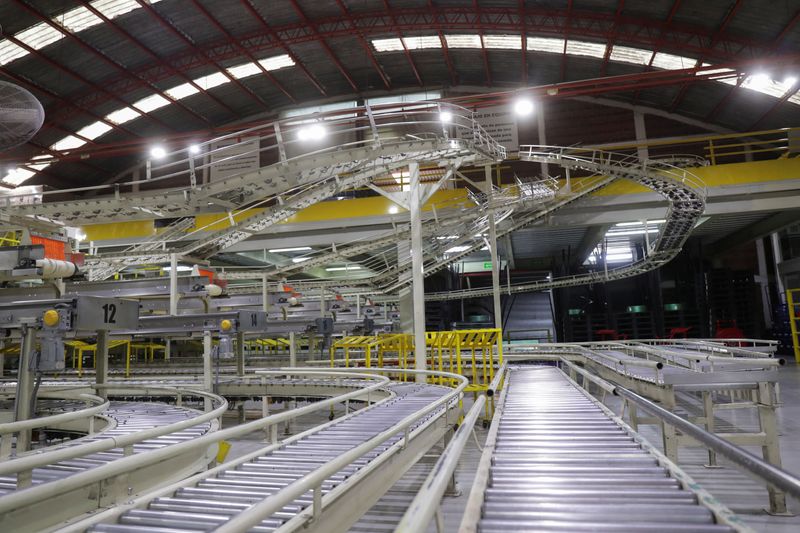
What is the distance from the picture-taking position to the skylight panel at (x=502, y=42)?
21.4 metres

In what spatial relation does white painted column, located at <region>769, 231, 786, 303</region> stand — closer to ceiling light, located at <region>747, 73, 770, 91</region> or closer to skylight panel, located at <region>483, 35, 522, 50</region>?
ceiling light, located at <region>747, 73, 770, 91</region>

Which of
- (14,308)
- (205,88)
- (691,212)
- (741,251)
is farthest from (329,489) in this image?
(741,251)

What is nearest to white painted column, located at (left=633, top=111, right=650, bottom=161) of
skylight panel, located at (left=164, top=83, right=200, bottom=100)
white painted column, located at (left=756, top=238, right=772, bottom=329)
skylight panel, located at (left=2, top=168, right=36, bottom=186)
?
white painted column, located at (left=756, top=238, right=772, bottom=329)

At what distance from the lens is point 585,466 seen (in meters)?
4.19

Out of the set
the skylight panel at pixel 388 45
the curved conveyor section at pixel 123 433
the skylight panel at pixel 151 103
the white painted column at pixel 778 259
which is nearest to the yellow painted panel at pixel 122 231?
the skylight panel at pixel 151 103

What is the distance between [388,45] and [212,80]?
7914 mm

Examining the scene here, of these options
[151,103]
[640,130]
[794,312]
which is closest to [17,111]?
[151,103]

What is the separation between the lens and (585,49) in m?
21.0

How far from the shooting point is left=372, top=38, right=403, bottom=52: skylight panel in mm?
22016

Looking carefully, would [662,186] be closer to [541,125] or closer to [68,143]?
[541,125]

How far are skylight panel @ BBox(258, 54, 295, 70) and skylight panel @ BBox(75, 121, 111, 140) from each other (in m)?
7.84

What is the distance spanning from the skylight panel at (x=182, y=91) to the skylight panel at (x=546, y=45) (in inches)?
572

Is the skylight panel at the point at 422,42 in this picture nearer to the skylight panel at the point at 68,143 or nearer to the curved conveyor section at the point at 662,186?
the curved conveyor section at the point at 662,186

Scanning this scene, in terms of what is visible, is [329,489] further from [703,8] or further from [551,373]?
[703,8]
